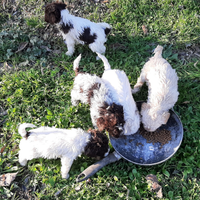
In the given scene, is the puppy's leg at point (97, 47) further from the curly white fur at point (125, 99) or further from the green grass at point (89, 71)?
the curly white fur at point (125, 99)

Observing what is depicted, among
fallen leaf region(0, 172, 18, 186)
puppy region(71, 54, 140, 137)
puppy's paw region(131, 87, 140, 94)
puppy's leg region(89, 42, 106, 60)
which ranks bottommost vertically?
fallen leaf region(0, 172, 18, 186)

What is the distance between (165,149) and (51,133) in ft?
6.10

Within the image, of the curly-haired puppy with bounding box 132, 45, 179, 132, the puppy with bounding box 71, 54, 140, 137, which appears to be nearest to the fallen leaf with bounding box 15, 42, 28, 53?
the puppy with bounding box 71, 54, 140, 137

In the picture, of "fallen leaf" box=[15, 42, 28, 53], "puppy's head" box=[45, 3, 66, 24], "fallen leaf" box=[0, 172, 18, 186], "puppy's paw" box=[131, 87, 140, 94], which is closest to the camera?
"fallen leaf" box=[0, 172, 18, 186]

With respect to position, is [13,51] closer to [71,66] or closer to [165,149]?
[71,66]

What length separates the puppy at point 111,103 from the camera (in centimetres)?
296

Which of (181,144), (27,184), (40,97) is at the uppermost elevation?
(40,97)

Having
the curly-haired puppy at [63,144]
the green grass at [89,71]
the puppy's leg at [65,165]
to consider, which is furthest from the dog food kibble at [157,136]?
the puppy's leg at [65,165]

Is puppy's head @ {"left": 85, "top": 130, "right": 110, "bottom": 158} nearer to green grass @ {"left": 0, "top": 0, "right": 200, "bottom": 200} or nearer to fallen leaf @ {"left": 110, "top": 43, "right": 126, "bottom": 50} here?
green grass @ {"left": 0, "top": 0, "right": 200, "bottom": 200}

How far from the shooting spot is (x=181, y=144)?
11.0 ft

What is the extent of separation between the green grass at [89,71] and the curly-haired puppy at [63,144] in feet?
1.26

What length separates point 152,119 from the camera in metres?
3.07

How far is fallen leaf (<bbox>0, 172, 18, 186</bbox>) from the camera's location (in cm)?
316

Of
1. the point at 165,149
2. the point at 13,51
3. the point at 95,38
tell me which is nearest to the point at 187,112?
the point at 165,149
